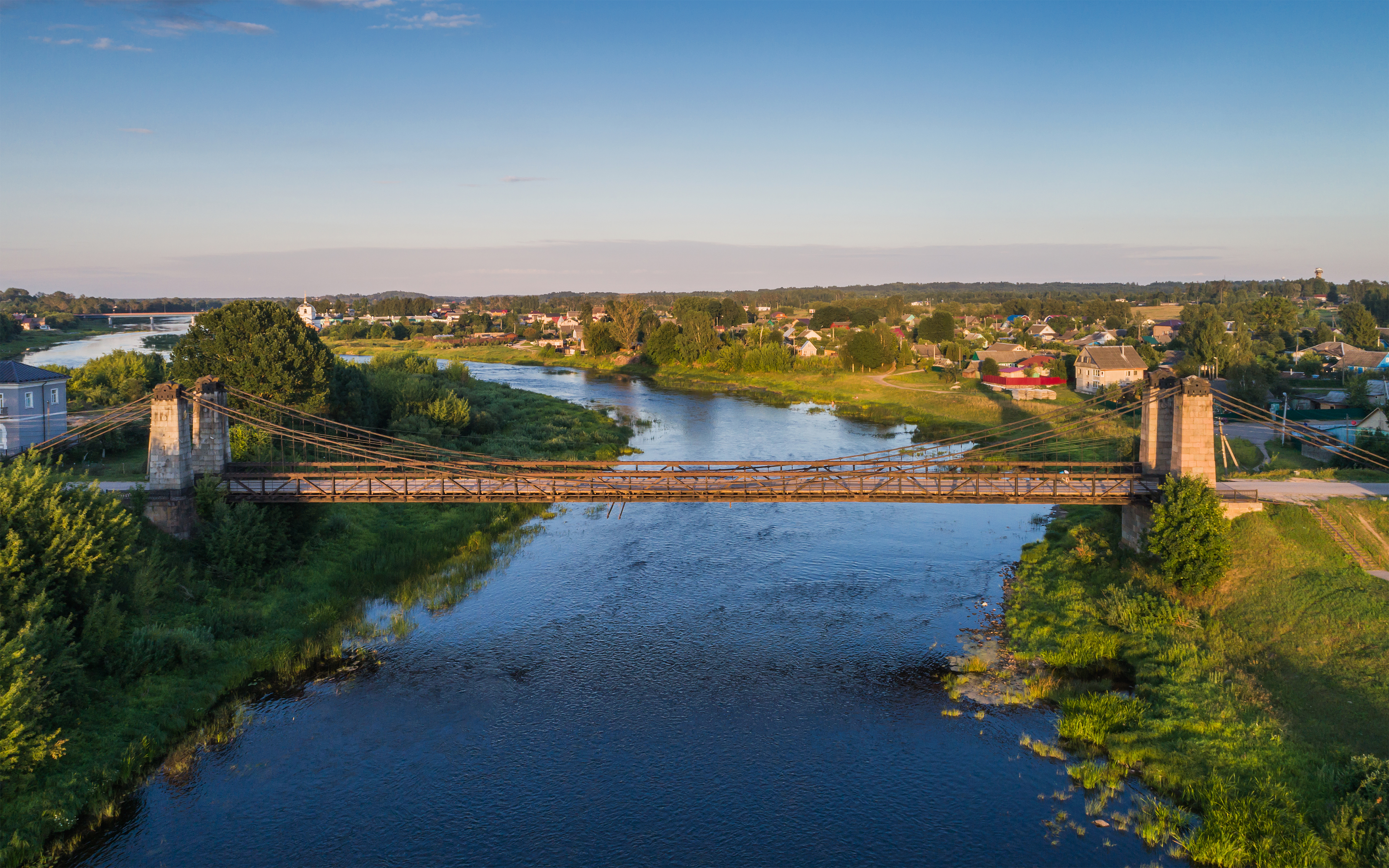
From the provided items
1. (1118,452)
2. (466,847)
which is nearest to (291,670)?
(466,847)

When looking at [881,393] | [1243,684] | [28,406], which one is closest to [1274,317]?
[881,393]

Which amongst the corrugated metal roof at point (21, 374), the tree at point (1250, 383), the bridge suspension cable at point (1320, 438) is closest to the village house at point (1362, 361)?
the tree at point (1250, 383)

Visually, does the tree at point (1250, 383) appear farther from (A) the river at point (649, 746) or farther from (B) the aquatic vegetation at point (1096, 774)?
(B) the aquatic vegetation at point (1096, 774)

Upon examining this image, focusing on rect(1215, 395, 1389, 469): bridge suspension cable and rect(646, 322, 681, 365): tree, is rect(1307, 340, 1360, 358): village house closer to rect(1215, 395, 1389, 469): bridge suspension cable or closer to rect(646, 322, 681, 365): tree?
rect(1215, 395, 1389, 469): bridge suspension cable

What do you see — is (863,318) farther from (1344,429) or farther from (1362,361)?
(1344,429)

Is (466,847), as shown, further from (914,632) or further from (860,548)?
(860,548)

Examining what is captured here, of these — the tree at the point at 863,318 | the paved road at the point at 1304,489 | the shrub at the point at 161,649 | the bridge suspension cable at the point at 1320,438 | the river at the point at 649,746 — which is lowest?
the river at the point at 649,746
